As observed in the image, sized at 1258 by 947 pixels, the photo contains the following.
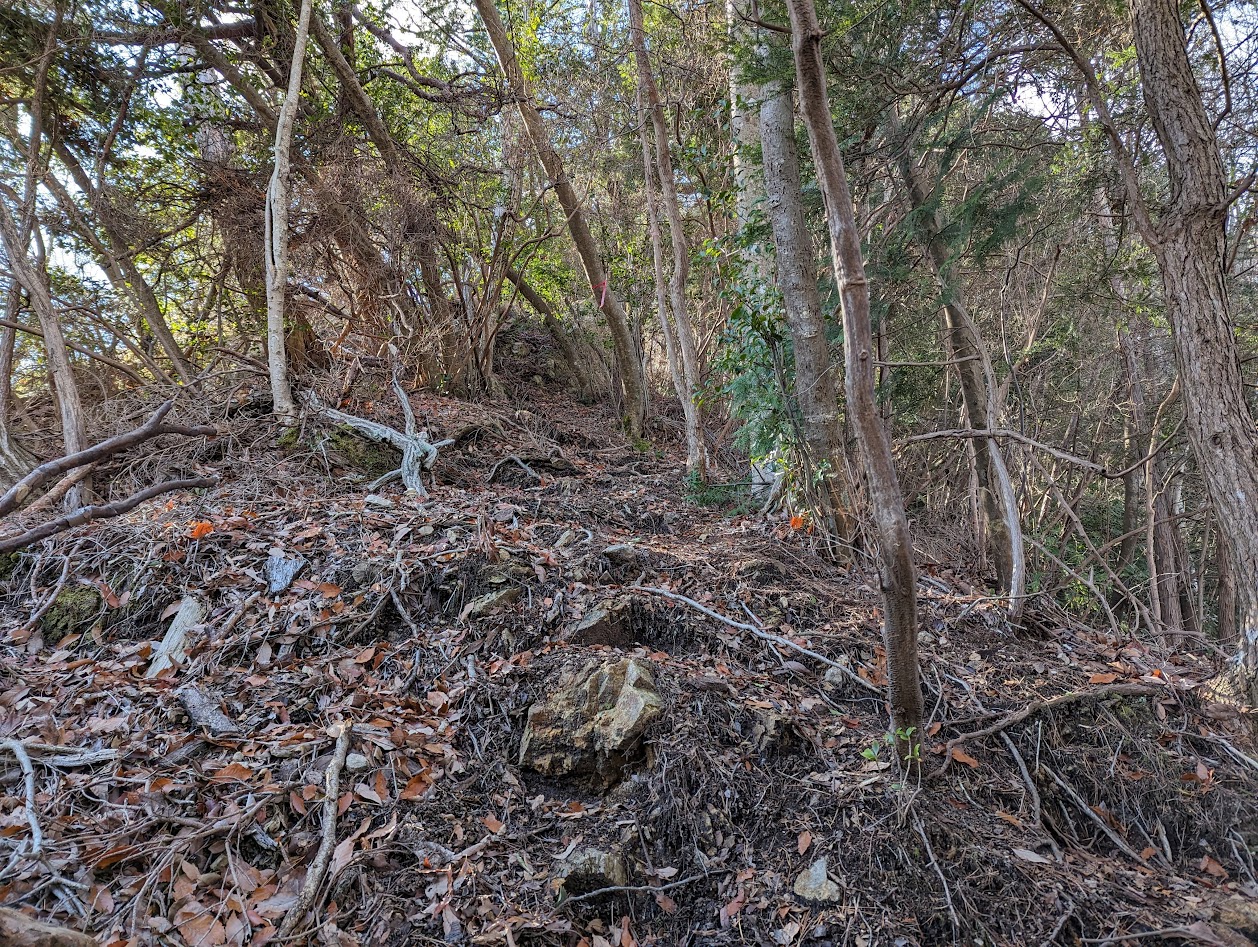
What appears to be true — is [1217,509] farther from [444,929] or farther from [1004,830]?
[444,929]

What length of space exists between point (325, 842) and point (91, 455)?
3573 mm

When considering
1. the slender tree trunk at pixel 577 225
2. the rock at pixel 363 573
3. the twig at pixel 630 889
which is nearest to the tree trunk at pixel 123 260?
the rock at pixel 363 573

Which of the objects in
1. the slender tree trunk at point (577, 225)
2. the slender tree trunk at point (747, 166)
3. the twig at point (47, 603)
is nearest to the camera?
the twig at point (47, 603)

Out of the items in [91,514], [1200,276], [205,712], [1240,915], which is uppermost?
[1200,276]

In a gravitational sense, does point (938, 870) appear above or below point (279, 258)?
below

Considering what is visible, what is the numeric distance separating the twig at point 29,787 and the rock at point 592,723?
1.72 m

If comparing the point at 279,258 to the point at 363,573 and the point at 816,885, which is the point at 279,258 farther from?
the point at 816,885

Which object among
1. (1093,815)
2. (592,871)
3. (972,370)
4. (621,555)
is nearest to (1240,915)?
(1093,815)

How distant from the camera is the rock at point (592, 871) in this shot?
2.47m

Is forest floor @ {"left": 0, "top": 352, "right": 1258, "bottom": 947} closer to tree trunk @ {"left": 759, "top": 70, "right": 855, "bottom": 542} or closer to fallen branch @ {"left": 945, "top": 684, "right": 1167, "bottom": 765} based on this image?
fallen branch @ {"left": 945, "top": 684, "right": 1167, "bottom": 765}

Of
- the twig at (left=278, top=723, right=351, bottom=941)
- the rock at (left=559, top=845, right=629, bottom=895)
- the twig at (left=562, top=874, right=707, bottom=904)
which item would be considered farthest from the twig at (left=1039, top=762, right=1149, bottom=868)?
the twig at (left=278, top=723, right=351, bottom=941)

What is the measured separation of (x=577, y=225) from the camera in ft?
30.3

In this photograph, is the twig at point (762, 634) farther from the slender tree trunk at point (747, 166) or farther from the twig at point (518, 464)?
the slender tree trunk at point (747, 166)

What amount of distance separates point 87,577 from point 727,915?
12.6ft
